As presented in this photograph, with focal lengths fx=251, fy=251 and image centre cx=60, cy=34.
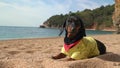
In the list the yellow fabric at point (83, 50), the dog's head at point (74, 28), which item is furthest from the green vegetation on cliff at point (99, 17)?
the dog's head at point (74, 28)

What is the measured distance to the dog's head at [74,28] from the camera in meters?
4.72

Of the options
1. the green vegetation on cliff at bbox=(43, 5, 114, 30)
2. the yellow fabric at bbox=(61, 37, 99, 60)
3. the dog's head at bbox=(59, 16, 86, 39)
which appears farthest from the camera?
the green vegetation on cliff at bbox=(43, 5, 114, 30)

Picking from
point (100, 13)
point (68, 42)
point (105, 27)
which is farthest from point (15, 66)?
point (100, 13)

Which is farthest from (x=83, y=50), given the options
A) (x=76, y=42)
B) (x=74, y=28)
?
(x=74, y=28)

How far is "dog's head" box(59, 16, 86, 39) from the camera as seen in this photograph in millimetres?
4719

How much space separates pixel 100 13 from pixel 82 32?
98196mm

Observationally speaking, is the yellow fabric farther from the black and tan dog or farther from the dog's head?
the dog's head

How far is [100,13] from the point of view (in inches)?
3994

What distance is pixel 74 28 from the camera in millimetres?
4695

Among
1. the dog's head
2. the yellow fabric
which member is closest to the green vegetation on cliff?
the yellow fabric

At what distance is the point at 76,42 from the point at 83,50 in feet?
0.77

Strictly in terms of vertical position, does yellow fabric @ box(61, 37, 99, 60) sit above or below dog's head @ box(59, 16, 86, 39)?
below

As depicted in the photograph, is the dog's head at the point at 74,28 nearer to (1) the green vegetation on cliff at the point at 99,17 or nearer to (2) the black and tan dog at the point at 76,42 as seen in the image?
(2) the black and tan dog at the point at 76,42

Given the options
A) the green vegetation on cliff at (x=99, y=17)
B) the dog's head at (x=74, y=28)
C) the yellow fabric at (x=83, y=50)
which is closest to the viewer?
the dog's head at (x=74, y=28)
